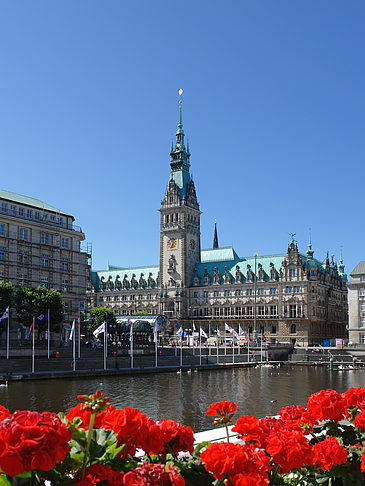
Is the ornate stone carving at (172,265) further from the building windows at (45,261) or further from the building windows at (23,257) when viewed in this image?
the building windows at (23,257)

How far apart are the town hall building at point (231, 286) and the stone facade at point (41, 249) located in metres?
58.6

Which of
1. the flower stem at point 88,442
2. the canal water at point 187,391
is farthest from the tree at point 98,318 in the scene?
the flower stem at point 88,442

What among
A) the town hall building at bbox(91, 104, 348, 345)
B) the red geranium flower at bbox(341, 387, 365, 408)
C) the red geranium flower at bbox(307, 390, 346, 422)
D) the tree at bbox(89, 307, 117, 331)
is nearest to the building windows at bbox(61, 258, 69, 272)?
the tree at bbox(89, 307, 117, 331)

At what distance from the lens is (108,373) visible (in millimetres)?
79312

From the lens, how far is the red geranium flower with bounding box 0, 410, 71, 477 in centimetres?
544

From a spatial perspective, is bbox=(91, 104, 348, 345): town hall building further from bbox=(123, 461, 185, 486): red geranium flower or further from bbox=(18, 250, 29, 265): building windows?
bbox=(123, 461, 185, 486): red geranium flower

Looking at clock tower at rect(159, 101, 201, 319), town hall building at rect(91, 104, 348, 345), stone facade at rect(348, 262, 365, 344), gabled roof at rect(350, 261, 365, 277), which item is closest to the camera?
stone facade at rect(348, 262, 365, 344)

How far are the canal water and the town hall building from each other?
213ft

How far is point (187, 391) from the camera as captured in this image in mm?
65688

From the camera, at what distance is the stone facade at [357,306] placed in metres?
132

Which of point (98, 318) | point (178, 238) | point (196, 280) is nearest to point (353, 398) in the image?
point (98, 318)

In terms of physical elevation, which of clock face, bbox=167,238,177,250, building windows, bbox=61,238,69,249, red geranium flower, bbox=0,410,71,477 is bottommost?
red geranium flower, bbox=0,410,71,477

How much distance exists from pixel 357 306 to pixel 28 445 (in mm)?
136768

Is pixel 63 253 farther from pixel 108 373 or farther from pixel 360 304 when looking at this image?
pixel 360 304
